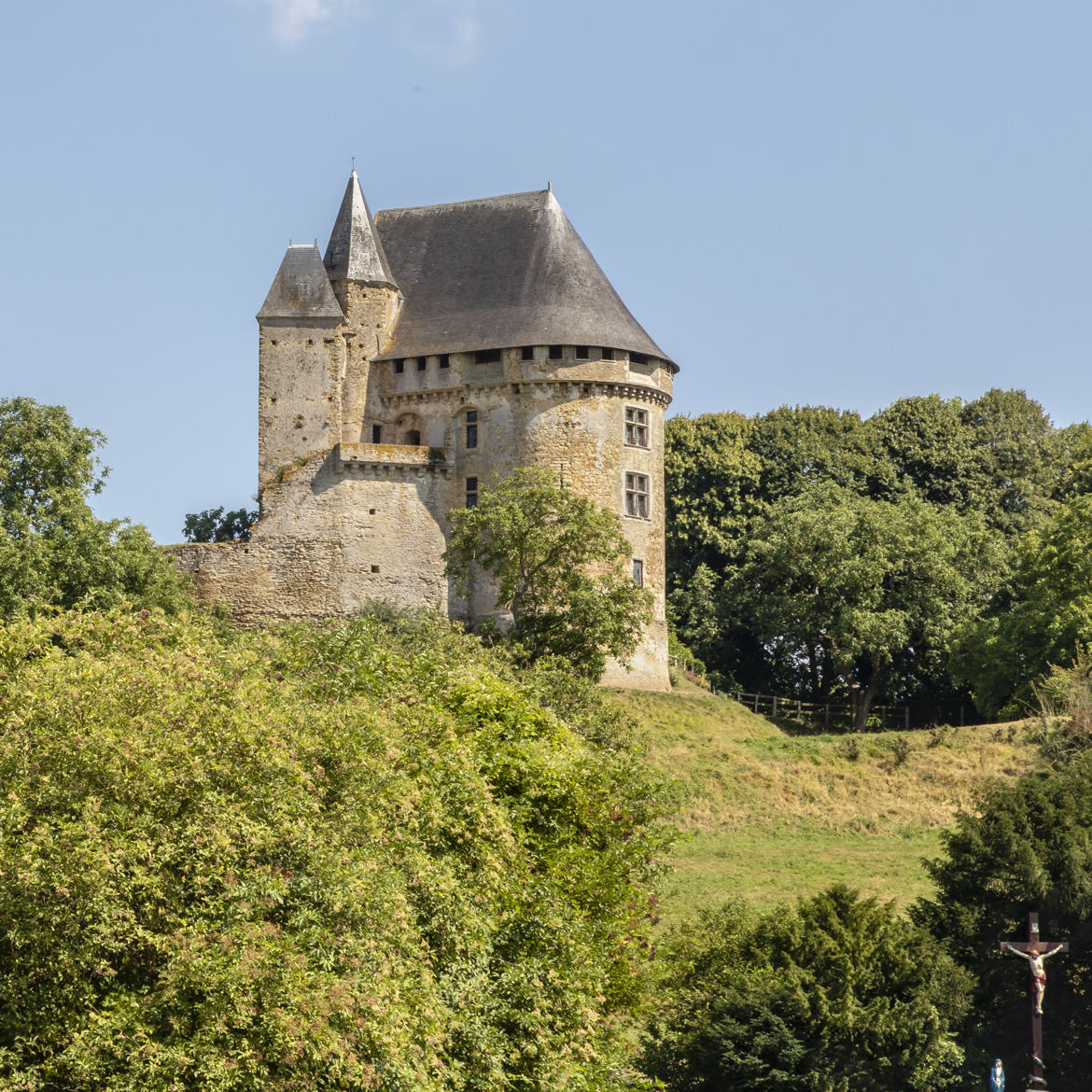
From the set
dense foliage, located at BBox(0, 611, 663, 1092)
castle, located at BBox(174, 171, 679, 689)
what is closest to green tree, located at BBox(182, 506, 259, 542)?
castle, located at BBox(174, 171, 679, 689)

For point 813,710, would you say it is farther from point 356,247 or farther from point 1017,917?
point 1017,917

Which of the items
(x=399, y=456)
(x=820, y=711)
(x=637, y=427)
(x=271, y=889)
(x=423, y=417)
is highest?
(x=423, y=417)

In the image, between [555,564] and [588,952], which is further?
[555,564]

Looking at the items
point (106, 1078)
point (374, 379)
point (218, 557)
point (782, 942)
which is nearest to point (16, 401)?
point (218, 557)

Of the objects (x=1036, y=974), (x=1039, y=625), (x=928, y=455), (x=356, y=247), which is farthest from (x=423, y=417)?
(x=1036, y=974)

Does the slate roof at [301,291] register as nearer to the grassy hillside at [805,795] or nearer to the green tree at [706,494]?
the grassy hillside at [805,795]

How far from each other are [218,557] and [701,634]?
758 inches

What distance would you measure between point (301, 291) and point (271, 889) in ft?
133

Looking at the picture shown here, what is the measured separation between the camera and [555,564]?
48.7 metres

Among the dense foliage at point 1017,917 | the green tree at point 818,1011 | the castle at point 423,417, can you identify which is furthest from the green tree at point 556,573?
the green tree at point 818,1011

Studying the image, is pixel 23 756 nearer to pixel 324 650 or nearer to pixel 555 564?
pixel 324 650

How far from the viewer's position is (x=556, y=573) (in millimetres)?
48750

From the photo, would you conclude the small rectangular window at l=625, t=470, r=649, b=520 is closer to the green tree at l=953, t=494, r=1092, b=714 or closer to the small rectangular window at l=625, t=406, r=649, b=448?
the small rectangular window at l=625, t=406, r=649, b=448

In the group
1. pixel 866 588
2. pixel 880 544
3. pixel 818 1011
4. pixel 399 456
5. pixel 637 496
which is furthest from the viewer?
pixel 880 544
